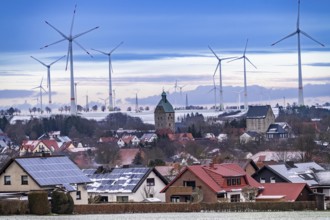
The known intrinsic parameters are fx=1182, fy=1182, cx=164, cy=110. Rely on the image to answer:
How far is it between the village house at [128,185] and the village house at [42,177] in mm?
9400

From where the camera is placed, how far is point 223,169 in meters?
79.9

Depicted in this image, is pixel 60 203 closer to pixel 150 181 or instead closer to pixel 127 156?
pixel 150 181

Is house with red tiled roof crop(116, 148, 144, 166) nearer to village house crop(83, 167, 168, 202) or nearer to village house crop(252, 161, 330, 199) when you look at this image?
village house crop(252, 161, 330, 199)

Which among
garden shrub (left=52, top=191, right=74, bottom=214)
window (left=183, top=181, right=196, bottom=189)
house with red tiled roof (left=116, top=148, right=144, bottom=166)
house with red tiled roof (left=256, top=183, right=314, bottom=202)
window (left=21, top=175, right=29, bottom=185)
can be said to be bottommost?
house with red tiled roof (left=116, top=148, right=144, bottom=166)

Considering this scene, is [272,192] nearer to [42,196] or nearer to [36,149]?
[42,196]

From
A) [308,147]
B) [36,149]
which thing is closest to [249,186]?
[308,147]

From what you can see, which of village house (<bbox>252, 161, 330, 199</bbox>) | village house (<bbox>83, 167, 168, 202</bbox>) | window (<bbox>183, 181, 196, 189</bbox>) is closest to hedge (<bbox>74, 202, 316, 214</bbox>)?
window (<bbox>183, 181, 196, 189</bbox>)

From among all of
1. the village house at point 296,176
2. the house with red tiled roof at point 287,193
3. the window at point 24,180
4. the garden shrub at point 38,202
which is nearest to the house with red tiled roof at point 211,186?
the house with red tiled roof at point 287,193

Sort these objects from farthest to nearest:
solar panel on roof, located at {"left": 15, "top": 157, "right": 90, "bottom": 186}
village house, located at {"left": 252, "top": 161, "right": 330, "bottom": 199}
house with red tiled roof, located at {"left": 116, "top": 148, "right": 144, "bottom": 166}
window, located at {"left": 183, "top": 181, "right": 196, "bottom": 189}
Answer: house with red tiled roof, located at {"left": 116, "top": 148, "right": 144, "bottom": 166}, village house, located at {"left": 252, "top": 161, "right": 330, "bottom": 199}, window, located at {"left": 183, "top": 181, "right": 196, "bottom": 189}, solar panel on roof, located at {"left": 15, "top": 157, "right": 90, "bottom": 186}

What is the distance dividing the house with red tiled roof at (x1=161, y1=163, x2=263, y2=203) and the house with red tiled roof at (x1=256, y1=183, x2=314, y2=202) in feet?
2.69

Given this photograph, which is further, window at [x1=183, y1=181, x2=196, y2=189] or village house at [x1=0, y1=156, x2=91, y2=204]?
window at [x1=183, y1=181, x2=196, y2=189]

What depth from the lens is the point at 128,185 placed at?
7956 centimetres

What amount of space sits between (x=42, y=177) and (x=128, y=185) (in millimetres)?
15298

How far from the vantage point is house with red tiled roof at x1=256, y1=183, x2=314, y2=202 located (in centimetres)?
7169
